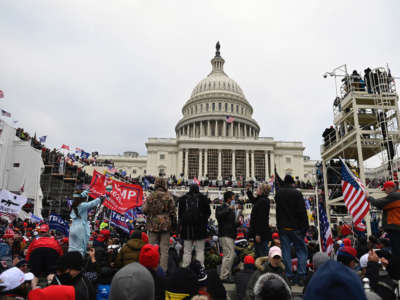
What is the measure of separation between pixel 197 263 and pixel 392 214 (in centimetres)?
364

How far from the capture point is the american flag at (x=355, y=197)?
338 inches

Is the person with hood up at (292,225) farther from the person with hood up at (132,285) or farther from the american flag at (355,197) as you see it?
the person with hood up at (132,285)

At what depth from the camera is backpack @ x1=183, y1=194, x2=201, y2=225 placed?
22.5ft

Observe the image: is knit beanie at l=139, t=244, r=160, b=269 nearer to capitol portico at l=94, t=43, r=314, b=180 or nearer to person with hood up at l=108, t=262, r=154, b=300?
person with hood up at l=108, t=262, r=154, b=300

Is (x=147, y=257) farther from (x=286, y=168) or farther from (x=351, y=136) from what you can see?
(x=286, y=168)

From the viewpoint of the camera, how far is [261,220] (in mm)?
7008

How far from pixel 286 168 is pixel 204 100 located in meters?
27.5

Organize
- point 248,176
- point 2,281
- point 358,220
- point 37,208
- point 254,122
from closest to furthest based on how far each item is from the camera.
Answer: point 2,281 < point 358,220 < point 37,208 < point 248,176 < point 254,122

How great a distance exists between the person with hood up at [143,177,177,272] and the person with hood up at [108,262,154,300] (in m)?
3.22

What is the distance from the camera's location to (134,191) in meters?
11.8

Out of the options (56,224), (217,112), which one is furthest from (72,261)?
(217,112)

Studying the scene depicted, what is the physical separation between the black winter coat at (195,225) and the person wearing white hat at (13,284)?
3.41 m

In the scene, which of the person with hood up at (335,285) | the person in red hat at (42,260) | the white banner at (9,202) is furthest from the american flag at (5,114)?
the person with hood up at (335,285)

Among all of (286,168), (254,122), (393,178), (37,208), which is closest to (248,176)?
(286,168)
